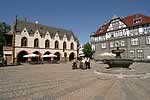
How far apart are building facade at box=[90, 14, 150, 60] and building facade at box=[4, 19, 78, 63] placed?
34.5 ft

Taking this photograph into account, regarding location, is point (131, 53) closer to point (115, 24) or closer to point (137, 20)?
point (137, 20)

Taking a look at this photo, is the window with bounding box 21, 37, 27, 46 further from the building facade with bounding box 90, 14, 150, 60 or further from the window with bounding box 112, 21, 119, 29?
the window with bounding box 112, 21, 119, 29

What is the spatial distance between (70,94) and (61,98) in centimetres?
81

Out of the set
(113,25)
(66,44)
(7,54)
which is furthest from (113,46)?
(7,54)

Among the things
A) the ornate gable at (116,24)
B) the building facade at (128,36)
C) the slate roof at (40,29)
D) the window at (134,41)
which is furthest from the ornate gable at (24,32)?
the window at (134,41)

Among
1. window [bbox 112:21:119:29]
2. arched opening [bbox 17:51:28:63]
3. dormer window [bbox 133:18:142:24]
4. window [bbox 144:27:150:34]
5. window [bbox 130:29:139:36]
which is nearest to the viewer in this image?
window [bbox 144:27:150:34]

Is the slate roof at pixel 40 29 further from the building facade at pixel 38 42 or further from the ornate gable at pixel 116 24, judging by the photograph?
the ornate gable at pixel 116 24

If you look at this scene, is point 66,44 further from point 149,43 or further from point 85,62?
point 85,62

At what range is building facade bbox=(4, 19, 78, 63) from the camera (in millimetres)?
42125

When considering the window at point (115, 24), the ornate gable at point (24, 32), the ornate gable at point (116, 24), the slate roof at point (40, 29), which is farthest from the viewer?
the window at point (115, 24)

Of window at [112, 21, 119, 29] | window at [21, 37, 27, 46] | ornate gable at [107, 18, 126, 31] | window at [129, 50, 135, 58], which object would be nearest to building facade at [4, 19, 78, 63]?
window at [21, 37, 27, 46]

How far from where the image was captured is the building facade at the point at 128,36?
4050cm

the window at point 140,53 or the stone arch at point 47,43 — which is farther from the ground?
the stone arch at point 47,43

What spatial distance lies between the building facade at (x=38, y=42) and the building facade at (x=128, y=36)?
10.5 meters
